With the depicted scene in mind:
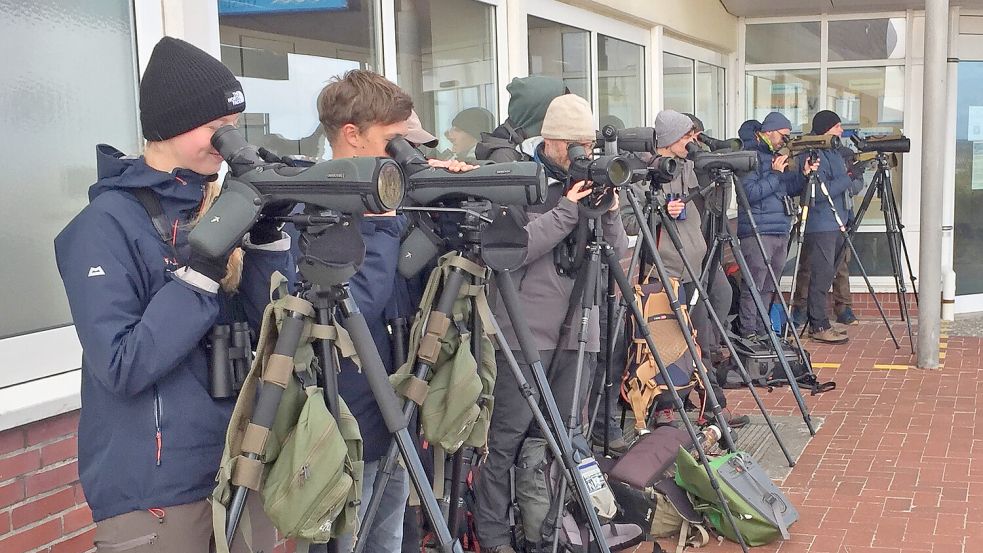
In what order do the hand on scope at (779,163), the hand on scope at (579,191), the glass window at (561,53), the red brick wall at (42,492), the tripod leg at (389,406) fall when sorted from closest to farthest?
the tripod leg at (389,406) → the red brick wall at (42,492) → the hand on scope at (579,191) → the glass window at (561,53) → the hand on scope at (779,163)

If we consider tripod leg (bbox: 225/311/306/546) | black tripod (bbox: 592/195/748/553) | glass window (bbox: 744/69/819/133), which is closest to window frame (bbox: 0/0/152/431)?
tripod leg (bbox: 225/311/306/546)

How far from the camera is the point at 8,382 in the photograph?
2676 millimetres

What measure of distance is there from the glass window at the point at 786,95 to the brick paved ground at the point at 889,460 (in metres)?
3.07

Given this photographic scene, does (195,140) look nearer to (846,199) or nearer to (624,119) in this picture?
(624,119)

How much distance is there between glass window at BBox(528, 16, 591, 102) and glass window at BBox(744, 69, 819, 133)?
3991 mm

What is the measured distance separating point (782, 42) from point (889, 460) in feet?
19.7

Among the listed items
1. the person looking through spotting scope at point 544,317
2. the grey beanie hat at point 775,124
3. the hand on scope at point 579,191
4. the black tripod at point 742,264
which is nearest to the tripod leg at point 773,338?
the black tripod at point 742,264

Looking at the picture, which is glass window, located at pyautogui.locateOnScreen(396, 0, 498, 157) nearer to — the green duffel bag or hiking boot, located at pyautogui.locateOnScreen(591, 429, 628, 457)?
hiking boot, located at pyautogui.locateOnScreen(591, 429, 628, 457)

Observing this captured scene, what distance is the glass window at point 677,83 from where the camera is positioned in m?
8.13

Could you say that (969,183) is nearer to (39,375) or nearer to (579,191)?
(579,191)

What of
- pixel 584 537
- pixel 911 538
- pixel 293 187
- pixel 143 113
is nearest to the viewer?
pixel 293 187

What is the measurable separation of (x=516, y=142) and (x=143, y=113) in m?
1.95

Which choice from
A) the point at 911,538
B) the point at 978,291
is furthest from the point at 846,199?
the point at 911,538

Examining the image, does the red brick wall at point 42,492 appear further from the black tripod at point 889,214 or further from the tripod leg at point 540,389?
the black tripod at point 889,214
